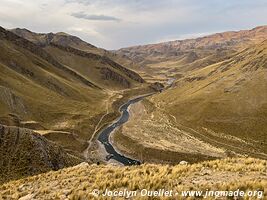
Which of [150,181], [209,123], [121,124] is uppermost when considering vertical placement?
[150,181]

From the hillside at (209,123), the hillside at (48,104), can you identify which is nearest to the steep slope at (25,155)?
the hillside at (48,104)

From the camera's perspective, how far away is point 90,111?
473 ft

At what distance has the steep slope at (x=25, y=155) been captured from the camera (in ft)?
160

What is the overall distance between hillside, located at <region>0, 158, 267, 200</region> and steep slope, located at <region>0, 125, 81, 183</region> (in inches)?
837

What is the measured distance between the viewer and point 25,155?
5269cm

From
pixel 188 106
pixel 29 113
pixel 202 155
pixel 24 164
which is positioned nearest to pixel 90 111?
pixel 29 113

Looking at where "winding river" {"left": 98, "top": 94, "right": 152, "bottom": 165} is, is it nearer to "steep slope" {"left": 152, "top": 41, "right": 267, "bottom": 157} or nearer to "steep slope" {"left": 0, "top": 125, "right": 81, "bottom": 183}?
"steep slope" {"left": 152, "top": 41, "right": 267, "bottom": 157}

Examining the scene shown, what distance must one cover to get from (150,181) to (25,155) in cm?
3540

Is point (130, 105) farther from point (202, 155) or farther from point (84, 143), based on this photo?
point (202, 155)

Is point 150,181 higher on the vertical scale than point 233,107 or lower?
higher

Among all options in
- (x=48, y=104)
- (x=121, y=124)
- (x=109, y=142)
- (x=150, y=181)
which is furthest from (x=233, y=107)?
(x=150, y=181)

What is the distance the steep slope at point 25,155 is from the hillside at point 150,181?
69.7ft

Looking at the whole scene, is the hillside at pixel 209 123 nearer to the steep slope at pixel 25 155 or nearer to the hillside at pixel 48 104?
the hillside at pixel 48 104

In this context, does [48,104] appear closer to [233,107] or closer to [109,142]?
[109,142]
